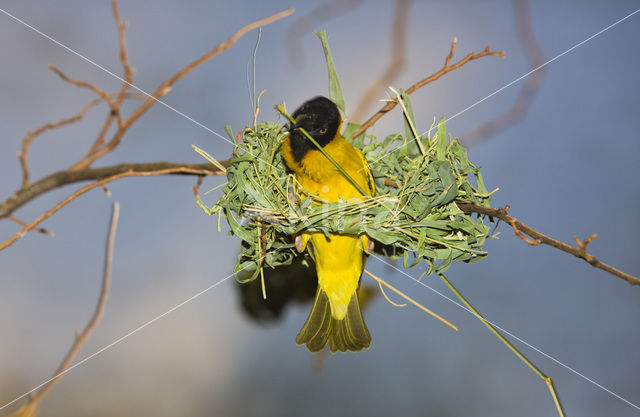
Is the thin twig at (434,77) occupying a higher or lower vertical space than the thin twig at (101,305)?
higher

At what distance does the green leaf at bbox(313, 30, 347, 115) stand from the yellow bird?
4 centimetres

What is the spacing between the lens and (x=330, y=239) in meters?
1.10

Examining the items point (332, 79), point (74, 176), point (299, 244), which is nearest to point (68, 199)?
point (74, 176)

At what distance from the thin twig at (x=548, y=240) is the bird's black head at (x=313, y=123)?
1.20 feet

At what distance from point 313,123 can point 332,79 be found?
0.13 metres

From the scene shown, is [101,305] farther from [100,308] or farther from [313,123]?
[313,123]

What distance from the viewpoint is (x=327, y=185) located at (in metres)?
1.10

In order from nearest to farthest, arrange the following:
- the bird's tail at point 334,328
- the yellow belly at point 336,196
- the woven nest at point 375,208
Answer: the woven nest at point 375,208 → the yellow belly at point 336,196 → the bird's tail at point 334,328

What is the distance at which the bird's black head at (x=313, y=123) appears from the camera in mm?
1118

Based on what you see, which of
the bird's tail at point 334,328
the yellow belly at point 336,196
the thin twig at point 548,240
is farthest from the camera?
the bird's tail at point 334,328

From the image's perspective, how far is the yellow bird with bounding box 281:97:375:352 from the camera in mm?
1099

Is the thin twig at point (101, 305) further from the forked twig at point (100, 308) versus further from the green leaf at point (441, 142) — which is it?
the green leaf at point (441, 142)

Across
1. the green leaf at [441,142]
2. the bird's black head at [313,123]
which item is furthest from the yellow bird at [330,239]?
the green leaf at [441,142]

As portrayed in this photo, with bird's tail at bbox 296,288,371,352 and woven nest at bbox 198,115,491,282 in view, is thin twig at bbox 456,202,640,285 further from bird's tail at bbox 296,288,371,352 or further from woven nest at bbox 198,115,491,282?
bird's tail at bbox 296,288,371,352
